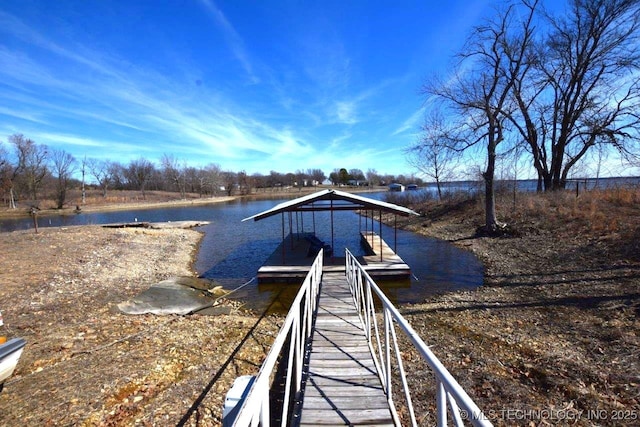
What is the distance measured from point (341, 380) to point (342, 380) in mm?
14

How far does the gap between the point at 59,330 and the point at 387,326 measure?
790 centimetres

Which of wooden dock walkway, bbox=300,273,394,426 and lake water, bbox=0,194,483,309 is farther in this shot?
lake water, bbox=0,194,483,309

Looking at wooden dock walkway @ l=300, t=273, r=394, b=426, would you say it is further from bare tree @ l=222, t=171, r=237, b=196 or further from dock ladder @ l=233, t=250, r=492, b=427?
bare tree @ l=222, t=171, r=237, b=196

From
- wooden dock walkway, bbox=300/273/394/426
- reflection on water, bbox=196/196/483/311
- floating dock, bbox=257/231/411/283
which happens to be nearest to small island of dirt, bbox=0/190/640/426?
reflection on water, bbox=196/196/483/311

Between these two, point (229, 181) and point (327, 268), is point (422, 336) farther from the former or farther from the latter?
point (229, 181)

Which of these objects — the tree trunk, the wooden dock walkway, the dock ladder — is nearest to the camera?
the dock ladder

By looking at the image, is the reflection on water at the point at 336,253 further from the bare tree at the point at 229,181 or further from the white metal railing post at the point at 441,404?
the bare tree at the point at 229,181

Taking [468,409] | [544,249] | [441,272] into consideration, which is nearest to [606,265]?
[544,249]

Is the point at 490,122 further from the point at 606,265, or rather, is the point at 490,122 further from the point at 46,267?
the point at 46,267

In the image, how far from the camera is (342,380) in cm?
410

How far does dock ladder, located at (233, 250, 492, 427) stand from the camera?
1.90 m

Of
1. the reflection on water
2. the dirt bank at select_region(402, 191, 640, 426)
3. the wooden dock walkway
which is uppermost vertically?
the wooden dock walkway

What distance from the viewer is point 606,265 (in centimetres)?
1025

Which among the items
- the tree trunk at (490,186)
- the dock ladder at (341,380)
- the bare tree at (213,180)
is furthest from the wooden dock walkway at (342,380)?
the bare tree at (213,180)
